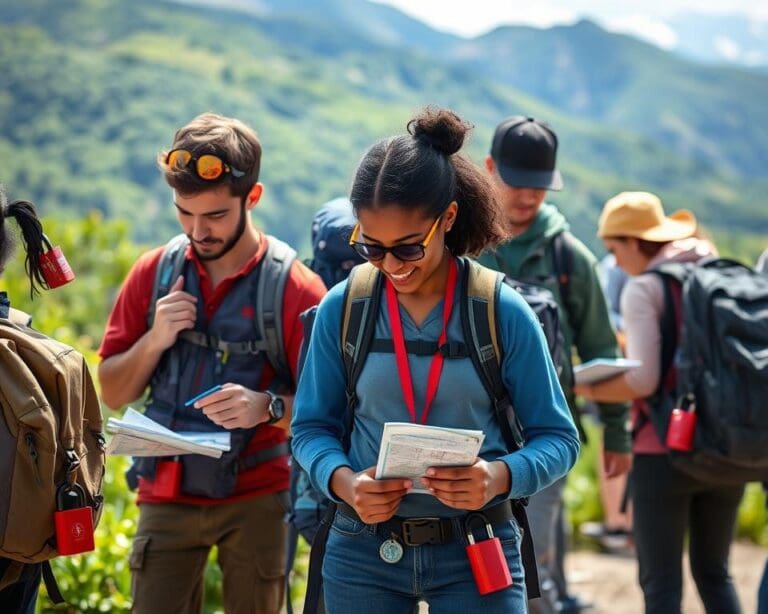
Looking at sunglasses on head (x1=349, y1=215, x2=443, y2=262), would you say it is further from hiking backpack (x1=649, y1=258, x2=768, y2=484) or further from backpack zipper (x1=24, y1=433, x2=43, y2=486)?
Result: hiking backpack (x1=649, y1=258, x2=768, y2=484)

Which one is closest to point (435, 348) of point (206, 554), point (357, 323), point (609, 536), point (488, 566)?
point (357, 323)

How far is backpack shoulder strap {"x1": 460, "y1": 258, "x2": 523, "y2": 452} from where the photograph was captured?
2.98 m

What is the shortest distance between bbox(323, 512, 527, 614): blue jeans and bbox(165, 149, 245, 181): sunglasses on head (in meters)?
1.37

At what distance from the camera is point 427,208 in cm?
299

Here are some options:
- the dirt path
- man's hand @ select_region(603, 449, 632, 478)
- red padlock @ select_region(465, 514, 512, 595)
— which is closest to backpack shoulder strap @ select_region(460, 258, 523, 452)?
red padlock @ select_region(465, 514, 512, 595)

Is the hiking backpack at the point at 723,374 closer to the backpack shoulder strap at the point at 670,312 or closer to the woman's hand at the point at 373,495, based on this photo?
the backpack shoulder strap at the point at 670,312

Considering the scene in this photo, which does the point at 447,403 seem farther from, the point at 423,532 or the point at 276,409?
the point at 276,409

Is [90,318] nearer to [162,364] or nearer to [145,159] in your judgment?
[162,364]

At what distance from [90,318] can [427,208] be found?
801 centimetres

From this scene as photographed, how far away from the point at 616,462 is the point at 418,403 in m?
2.14

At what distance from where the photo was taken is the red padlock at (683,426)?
443 cm

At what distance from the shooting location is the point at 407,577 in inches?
116

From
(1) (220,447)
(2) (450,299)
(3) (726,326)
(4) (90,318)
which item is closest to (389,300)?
(2) (450,299)

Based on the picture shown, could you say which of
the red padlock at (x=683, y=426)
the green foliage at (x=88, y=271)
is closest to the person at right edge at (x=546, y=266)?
the red padlock at (x=683, y=426)
